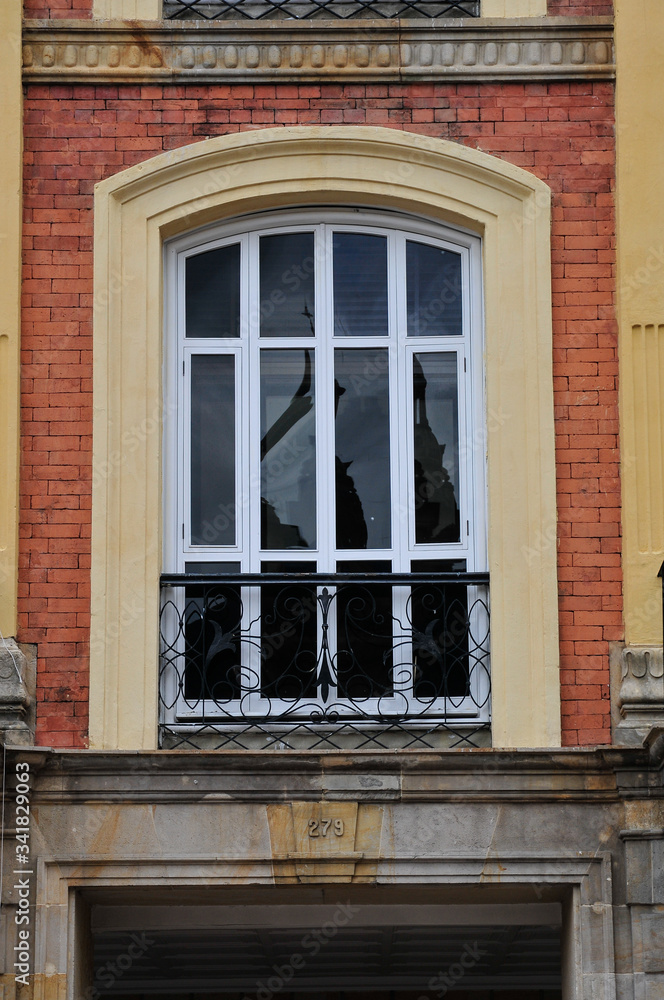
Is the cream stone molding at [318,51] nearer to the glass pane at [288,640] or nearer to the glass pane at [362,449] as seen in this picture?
the glass pane at [362,449]

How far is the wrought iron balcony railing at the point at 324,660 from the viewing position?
907 cm

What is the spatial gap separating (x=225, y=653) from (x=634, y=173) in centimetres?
355

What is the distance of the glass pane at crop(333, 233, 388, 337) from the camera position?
968 centimetres

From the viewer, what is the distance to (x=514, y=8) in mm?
9867

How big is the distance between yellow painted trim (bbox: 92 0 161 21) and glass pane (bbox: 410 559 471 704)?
12.3ft

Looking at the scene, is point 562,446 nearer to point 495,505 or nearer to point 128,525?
point 495,505

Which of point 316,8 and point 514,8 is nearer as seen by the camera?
point 514,8

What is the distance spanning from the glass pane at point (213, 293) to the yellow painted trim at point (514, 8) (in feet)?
6.79

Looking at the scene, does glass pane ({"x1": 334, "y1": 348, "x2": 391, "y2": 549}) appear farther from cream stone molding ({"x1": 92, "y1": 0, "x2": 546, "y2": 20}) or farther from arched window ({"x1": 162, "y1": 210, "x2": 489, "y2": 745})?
cream stone molding ({"x1": 92, "y1": 0, "x2": 546, "y2": 20})

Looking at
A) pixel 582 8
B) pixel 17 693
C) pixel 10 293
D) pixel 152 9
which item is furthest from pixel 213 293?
pixel 582 8

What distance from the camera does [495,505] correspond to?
9180 mm

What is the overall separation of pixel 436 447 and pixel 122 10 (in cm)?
319

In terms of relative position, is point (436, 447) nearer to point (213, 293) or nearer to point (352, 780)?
point (213, 293)

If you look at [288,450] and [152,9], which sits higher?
[152,9]
